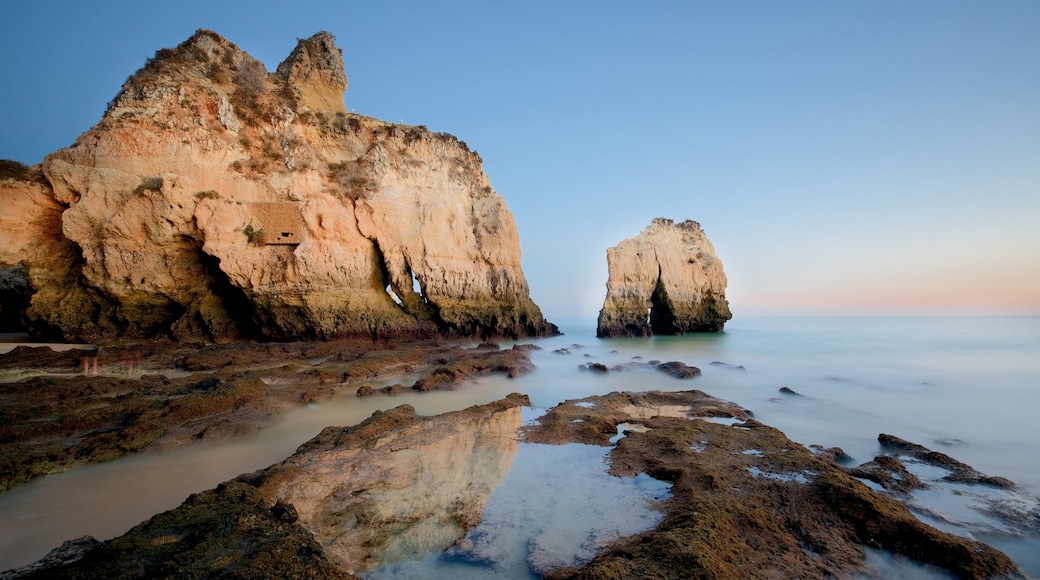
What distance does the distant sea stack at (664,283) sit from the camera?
2331 centimetres

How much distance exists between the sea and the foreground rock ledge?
0.23 meters

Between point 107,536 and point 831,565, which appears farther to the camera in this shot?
point 107,536

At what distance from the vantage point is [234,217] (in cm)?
1312

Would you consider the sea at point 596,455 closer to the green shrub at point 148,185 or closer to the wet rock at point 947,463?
the wet rock at point 947,463

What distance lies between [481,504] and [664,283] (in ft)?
73.3

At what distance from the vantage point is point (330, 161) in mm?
16281

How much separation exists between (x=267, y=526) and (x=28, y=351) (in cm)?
1291

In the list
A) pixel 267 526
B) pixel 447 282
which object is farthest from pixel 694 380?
pixel 447 282

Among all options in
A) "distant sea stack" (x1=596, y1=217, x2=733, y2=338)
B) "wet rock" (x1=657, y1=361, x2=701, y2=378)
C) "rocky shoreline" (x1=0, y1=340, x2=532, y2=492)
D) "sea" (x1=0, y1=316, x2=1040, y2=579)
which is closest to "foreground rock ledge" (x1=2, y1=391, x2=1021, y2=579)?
"sea" (x1=0, y1=316, x2=1040, y2=579)

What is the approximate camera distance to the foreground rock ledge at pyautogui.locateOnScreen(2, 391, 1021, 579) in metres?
2.13

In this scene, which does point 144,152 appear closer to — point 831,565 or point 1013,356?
point 831,565

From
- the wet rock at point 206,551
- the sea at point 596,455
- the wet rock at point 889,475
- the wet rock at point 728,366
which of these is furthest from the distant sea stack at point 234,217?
the wet rock at point 889,475

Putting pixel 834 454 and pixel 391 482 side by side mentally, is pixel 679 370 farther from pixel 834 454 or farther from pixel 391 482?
pixel 391 482

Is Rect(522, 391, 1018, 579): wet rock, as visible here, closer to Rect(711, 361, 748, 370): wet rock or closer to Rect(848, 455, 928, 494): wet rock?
Rect(848, 455, 928, 494): wet rock
